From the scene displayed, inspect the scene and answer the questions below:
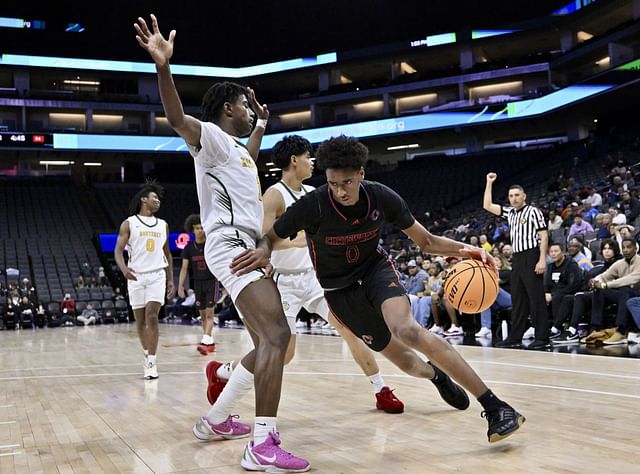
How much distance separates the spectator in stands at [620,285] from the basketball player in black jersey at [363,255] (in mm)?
5075

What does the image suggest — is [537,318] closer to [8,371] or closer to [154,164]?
[8,371]

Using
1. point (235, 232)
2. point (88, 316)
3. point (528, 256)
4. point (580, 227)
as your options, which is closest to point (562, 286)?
point (528, 256)

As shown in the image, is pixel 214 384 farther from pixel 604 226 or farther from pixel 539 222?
pixel 604 226

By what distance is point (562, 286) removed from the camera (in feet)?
28.9

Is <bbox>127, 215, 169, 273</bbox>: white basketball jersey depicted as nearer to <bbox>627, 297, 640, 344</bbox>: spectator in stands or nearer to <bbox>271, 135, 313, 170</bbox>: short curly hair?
<bbox>271, 135, 313, 170</bbox>: short curly hair

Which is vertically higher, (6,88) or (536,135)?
(6,88)

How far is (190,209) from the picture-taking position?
3170 centimetres

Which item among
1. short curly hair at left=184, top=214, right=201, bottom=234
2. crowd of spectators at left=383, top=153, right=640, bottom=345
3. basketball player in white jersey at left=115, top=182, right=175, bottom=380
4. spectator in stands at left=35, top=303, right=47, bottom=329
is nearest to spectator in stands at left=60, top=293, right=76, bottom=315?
spectator in stands at left=35, top=303, right=47, bottom=329

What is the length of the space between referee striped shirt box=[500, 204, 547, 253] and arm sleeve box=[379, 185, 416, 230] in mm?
4619

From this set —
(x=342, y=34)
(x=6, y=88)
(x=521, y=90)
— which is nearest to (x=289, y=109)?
(x=342, y=34)

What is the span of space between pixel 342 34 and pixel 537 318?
28.4 metres

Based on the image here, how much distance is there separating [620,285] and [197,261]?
5.94 metres

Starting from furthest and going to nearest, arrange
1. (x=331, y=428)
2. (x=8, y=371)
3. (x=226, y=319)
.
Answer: (x=226, y=319) → (x=8, y=371) → (x=331, y=428)

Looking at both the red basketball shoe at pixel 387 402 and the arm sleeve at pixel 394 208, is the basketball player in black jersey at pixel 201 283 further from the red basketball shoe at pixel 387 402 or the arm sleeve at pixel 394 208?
the arm sleeve at pixel 394 208
